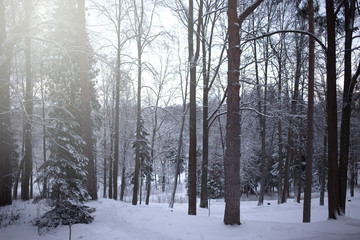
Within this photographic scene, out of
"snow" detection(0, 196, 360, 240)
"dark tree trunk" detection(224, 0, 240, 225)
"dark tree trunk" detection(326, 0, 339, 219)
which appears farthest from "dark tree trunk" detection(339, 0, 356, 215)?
"dark tree trunk" detection(224, 0, 240, 225)

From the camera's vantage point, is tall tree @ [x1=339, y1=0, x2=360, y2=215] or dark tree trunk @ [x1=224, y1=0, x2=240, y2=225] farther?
tall tree @ [x1=339, y1=0, x2=360, y2=215]

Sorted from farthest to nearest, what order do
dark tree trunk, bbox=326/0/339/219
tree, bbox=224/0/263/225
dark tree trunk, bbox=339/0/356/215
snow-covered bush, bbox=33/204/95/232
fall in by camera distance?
dark tree trunk, bbox=339/0/356/215, dark tree trunk, bbox=326/0/339/219, tree, bbox=224/0/263/225, snow-covered bush, bbox=33/204/95/232

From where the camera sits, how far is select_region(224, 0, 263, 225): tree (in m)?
6.01

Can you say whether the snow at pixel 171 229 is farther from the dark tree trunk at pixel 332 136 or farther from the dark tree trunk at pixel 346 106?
the dark tree trunk at pixel 346 106

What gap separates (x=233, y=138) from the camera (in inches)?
238

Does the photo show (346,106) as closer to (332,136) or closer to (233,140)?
(332,136)

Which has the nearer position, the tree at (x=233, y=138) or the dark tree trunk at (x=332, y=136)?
the tree at (x=233, y=138)

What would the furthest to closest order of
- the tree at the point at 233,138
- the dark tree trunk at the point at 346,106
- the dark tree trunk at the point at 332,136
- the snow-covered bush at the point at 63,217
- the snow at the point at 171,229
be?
the dark tree trunk at the point at 346,106 < the dark tree trunk at the point at 332,136 < the tree at the point at 233,138 < the snow-covered bush at the point at 63,217 < the snow at the point at 171,229

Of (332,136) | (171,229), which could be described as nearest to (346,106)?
(332,136)

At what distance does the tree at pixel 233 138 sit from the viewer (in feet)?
19.7

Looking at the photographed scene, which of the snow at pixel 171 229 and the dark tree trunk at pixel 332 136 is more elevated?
the dark tree trunk at pixel 332 136

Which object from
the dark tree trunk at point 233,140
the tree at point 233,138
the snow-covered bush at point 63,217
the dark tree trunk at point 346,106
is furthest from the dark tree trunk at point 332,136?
the snow-covered bush at point 63,217

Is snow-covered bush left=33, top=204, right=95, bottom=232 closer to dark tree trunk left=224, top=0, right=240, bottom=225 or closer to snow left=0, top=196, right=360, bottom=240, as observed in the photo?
snow left=0, top=196, right=360, bottom=240

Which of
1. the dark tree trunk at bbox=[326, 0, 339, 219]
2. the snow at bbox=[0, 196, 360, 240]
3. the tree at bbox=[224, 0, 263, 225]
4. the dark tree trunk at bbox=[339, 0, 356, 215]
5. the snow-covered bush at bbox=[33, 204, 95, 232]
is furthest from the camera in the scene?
the dark tree trunk at bbox=[339, 0, 356, 215]
